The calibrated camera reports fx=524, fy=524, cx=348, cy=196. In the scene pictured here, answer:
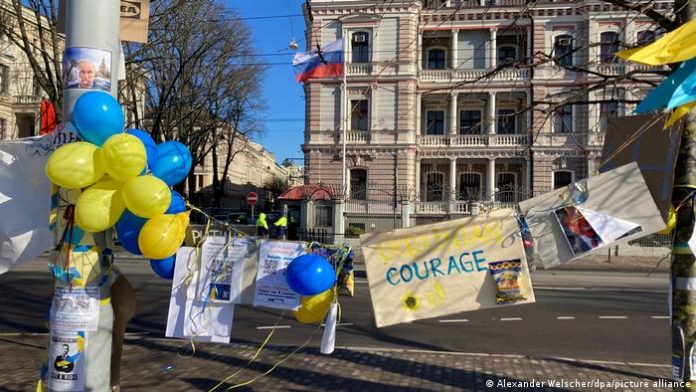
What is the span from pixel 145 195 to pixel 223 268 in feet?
2.98

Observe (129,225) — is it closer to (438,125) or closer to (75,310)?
(75,310)

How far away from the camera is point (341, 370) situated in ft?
19.8

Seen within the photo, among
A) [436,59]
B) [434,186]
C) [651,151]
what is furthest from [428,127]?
[651,151]

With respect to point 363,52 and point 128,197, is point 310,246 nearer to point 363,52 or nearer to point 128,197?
point 128,197

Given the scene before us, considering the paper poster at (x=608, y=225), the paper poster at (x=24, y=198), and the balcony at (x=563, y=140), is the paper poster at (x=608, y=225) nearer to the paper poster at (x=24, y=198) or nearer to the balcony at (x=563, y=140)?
the paper poster at (x=24, y=198)

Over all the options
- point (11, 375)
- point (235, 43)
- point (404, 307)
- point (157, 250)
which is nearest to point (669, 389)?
point (404, 307)

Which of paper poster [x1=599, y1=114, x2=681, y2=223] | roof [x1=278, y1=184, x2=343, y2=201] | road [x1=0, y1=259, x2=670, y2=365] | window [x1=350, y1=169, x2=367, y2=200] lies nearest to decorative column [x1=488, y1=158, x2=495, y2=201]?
window [x1=350, y1=169, x2=367, y2=200]

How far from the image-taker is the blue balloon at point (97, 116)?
328cm

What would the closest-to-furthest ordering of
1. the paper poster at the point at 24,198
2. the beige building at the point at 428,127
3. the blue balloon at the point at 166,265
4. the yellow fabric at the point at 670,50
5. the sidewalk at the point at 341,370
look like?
the yellow fabric at the point at 670,50 → the paper poster at the point at 24,198 → the blue balloon at the point at 166,265 → the sidewalk at the point at 341,370 → the beige building at the point at 428,127

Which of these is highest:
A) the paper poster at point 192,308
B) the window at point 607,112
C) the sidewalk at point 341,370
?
the window at point 607,112

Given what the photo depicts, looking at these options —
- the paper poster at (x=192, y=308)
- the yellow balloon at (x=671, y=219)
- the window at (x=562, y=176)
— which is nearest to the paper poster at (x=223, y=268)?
the paper poster at (x=192, y=308)

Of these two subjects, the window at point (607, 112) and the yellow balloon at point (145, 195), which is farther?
the window at point (607, 112)

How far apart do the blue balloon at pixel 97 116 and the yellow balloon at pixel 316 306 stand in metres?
1.73

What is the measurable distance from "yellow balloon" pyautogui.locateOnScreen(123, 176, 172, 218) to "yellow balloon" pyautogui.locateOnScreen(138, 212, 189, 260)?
0.12 m
